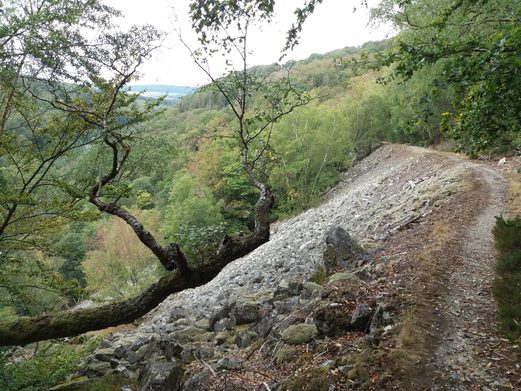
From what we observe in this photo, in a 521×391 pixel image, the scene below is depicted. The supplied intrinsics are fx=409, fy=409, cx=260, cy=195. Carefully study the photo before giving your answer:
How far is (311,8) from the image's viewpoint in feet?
15.3

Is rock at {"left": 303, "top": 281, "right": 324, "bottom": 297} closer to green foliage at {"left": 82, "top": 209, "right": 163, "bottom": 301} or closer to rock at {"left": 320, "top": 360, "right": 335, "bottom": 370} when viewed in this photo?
rock at {"left": 320, "top": 360, "right": 335, "bottom": 370}

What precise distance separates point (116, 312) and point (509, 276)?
6676mm

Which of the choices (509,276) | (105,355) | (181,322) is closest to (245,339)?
(105,355)

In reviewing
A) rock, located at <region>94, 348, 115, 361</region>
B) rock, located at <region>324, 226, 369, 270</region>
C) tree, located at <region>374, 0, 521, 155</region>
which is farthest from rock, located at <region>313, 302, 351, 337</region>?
rock, located at <region>94, 348, 115, 361</region>

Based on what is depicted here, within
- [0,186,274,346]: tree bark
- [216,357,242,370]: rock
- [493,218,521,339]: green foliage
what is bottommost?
[216,357,242,370]: rock

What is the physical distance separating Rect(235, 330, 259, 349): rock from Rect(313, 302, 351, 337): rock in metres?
2.83

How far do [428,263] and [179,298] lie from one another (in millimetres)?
16098

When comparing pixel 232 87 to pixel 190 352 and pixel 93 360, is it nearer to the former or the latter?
pixel 190 352

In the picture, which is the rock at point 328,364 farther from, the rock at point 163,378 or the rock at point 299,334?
the rock at point 163,378

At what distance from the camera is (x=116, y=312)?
5199 mm

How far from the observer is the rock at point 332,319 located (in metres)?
6.89

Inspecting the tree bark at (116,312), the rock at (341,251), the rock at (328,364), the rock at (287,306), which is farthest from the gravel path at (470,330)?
the rock at (287,306)

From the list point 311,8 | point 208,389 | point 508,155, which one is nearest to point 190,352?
point 208,389

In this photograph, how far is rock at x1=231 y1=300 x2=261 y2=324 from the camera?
11.0 m
